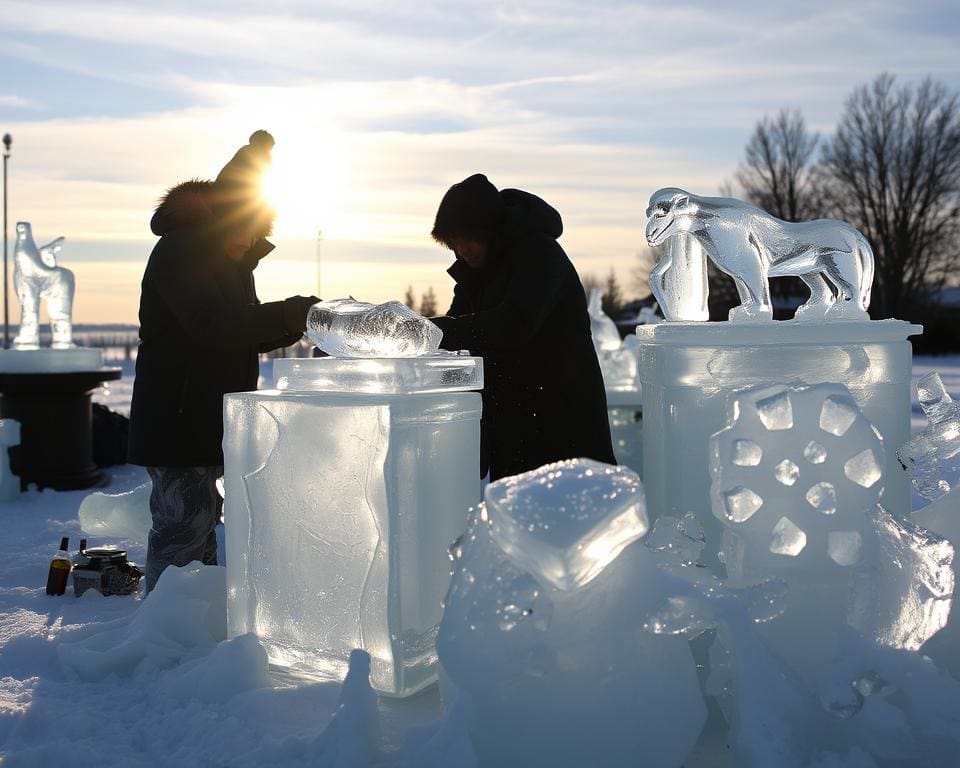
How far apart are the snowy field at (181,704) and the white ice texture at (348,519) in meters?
0.12

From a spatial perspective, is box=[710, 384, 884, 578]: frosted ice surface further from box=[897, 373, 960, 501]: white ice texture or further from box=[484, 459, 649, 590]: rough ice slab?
box=[897, 373, 960, 501]: white ice texture

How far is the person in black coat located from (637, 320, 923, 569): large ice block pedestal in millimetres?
528

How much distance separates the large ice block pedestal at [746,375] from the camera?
2.62m

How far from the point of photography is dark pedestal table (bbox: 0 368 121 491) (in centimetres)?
714

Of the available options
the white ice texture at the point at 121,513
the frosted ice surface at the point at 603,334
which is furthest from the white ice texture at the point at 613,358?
the white ice texture at the point at 121,513

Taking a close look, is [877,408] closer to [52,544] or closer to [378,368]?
[378,368]

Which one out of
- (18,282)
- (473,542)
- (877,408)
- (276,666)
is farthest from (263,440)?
(18,282)

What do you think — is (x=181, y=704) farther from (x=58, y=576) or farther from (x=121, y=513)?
(x=121, y=513)

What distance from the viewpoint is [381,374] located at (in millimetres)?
2383

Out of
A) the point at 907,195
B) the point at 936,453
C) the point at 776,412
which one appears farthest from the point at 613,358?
the point at 907,195

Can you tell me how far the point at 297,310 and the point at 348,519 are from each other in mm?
896

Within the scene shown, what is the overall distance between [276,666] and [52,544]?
322 centimetres

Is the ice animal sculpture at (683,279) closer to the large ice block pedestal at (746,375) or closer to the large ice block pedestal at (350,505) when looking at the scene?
the large ice block pedestal at (746,375)

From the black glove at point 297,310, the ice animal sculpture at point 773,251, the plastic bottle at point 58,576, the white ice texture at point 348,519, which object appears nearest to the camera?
the white ice texture at point 348,519
